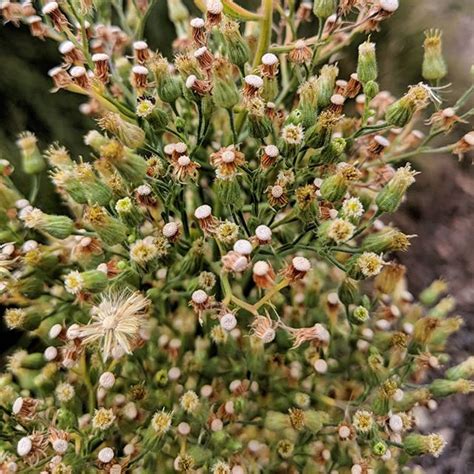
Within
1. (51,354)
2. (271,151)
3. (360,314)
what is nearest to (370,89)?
(271,151)

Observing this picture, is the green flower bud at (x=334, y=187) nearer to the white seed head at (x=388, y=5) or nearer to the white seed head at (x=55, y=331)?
the white seed head at (x=388, y=5)

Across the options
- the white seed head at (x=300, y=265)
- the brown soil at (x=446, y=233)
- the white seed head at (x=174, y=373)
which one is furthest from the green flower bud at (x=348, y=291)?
the brown soil at (x=446, y=233)

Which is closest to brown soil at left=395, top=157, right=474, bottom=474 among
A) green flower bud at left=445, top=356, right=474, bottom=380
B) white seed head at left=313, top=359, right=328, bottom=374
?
green flower bud at left=445, top=356, right=474, bottom=380

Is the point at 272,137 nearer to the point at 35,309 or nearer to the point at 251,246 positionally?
the point at 251,246

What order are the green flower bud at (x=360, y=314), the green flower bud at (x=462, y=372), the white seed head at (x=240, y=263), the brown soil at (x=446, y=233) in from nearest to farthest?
1. the white seed head at (x=240, y=263)
2. the green flower bud at (x=360, y=314)
3. the green flower bud at (x=462, y=372)
4. the brown soil at (x=446, y=233)

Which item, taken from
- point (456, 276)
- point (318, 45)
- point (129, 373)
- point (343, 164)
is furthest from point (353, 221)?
point (456, 276)

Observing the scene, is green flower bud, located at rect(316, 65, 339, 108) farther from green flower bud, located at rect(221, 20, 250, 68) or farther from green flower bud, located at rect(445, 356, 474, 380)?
green flower bud, located at rect(445, 356, 474, 380)

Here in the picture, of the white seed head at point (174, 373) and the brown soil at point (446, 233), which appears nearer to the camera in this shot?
the white seed head at point (174, 373)
